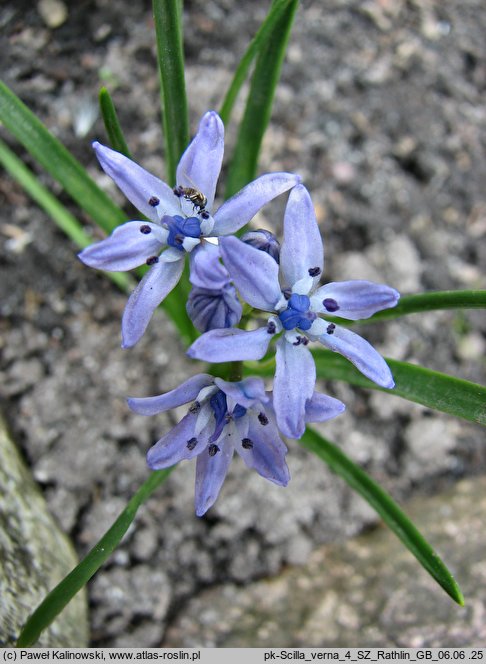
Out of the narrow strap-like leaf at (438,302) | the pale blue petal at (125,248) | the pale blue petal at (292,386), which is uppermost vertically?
the pale blue petal at (125,248)

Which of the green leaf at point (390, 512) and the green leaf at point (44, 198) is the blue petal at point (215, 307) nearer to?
the green leaf at point (390, 512)

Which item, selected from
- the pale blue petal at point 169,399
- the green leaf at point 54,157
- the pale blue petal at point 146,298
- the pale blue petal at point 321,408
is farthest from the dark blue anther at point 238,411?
the green leaf at point 54,157

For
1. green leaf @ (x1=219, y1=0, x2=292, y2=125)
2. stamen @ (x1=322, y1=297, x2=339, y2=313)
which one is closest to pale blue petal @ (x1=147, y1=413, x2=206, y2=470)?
stamen @ (x1=322, y1=297, x2=339, y2=313)

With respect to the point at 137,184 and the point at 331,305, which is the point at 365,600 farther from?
the point at 137,184

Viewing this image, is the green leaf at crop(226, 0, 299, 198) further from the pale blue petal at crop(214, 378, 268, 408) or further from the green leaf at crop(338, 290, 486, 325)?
the pale blue petal at crop(214, 378, 268, 408)

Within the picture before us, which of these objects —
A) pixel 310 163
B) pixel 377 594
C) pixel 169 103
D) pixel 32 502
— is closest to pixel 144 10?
pixel 310 163

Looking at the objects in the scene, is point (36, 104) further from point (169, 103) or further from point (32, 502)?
point (32, 502)
